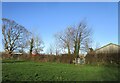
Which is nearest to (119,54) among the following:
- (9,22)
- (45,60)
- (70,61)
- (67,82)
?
(70,61)

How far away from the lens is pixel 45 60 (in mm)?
35156

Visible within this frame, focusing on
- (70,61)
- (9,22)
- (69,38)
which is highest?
(9,22)

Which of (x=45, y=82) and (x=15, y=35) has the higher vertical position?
(x=15, y=35)

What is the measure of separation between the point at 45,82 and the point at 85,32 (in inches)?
1474

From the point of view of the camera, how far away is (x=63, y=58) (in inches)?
1307

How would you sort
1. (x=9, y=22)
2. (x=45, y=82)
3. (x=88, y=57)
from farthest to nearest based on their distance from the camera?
(x=9, y=22)
(x=88, y=57)
(x=45, y=82)

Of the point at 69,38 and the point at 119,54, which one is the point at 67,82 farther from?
the point at 69,38

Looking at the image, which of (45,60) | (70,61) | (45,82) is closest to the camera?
(45,82)

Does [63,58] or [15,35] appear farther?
[15,35]

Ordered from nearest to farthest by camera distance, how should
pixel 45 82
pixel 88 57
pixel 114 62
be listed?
pixel 45 82, pixel 114 62, pixel 88 57

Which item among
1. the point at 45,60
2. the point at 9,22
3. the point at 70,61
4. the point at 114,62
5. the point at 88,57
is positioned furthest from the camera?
the point at 9,22

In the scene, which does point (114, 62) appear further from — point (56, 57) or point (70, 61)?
point (56, 57)

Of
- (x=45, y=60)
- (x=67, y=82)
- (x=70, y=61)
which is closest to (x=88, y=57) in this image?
(x=70, y=61)

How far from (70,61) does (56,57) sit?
114 inches
